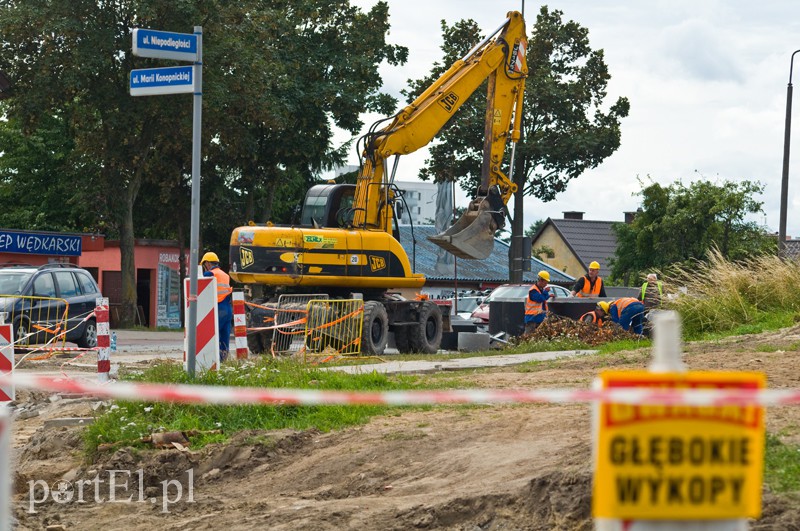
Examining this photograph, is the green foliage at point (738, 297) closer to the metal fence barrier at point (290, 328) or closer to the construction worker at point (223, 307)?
the metal fence barrier at point (290, 328)

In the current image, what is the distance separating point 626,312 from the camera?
71.8ft

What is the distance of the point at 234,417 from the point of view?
34.0 feet

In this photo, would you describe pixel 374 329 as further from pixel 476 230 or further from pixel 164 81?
pixel 164 81

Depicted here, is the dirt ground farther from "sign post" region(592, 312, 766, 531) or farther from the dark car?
the dark car

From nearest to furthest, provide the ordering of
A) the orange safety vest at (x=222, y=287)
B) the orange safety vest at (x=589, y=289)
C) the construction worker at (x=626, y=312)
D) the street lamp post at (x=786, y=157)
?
the orange safety vest at (x=222, y=287) → the construction worker at (x=626, y=312) → the orange safety vest at (x=589, y=289) → the street lamp post at (x=786, y=157)

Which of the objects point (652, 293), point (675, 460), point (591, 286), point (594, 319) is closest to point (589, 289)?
point (591, 286)

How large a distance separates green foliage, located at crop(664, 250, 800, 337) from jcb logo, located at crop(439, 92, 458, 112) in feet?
18.4

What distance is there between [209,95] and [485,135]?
14011 mm

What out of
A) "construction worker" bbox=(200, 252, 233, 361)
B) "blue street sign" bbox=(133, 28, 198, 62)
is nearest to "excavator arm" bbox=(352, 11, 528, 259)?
"construction worker" bbox=(200, 252, 233, 361)

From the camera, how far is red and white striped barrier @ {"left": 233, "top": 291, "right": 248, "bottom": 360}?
52.0 feet

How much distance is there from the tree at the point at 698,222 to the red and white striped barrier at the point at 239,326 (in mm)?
31288

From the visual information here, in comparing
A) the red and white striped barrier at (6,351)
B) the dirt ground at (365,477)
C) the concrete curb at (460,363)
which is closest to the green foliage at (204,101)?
the concrete curb at (460,363)

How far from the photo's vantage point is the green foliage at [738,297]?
20703 mm

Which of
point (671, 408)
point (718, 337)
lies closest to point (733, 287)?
point (718, 337)
